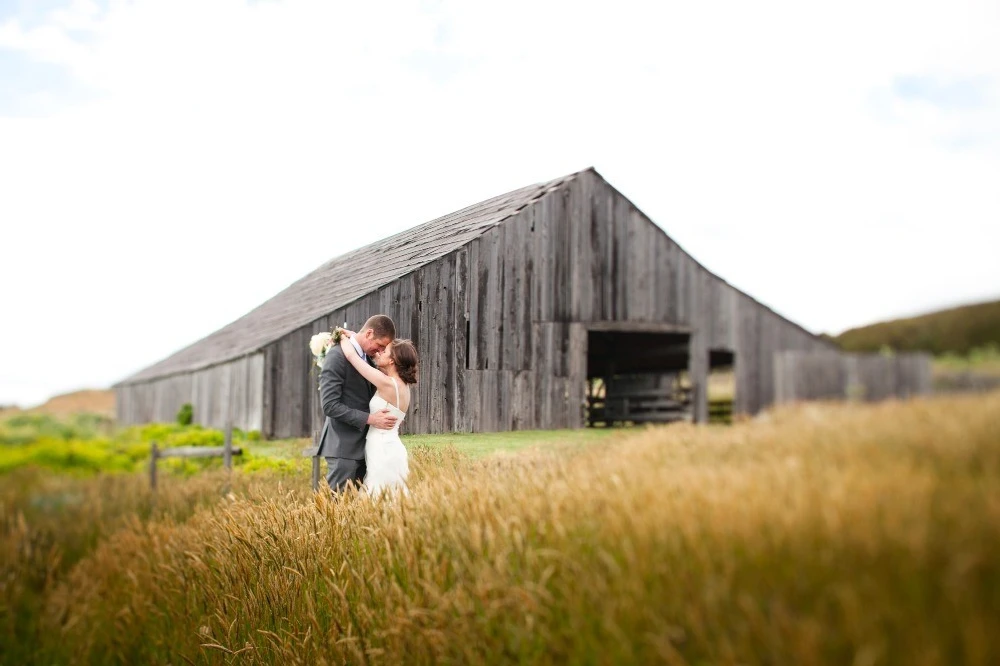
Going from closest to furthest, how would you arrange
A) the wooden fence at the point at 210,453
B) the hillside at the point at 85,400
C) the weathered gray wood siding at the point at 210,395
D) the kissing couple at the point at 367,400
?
the kissing couple at the point at 367,400
the wooden fence at the point at 210,453
the weathered gray wood siding at the point at 210,395
the hillside at the point at 85,400

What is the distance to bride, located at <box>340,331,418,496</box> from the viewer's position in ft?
21.5

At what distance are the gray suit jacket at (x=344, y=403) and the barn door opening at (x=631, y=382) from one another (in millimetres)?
8551

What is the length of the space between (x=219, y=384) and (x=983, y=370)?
1984 cm

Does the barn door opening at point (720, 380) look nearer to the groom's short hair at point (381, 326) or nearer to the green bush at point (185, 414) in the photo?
the groom's short hair at point (381, 326)

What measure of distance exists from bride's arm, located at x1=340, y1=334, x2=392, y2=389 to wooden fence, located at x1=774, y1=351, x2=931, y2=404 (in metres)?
3.26

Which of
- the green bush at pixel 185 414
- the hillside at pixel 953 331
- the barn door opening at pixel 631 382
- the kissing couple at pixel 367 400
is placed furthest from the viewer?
the green bush at pixel 185 414

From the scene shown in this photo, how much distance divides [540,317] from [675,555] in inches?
282

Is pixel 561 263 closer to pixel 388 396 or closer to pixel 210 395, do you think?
pixel 388 396

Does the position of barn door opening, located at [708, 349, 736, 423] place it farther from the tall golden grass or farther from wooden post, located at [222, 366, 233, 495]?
wooden post, located at [222, 366, 233, 495]

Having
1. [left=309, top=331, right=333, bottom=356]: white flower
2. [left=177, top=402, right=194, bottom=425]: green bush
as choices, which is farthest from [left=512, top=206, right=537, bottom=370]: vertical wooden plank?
[left=177, top=402, right=194, bottom=425]: green bush

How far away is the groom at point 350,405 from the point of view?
21.8 feet

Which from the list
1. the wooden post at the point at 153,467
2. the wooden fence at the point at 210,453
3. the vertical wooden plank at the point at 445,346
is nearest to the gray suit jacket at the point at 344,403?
the vertical wooden plank at the point at 445,346

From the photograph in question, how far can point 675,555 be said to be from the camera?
279cm

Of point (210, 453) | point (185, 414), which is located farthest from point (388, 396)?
point (185, 414)
